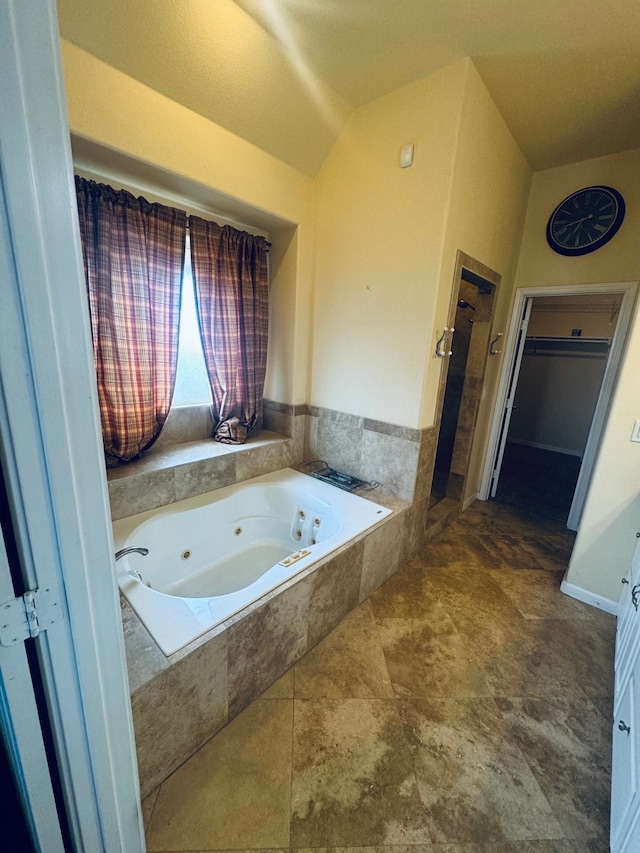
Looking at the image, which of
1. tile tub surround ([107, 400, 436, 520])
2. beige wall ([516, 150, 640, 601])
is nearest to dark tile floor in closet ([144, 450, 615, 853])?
beige wall ([516, 150, 640, 601])

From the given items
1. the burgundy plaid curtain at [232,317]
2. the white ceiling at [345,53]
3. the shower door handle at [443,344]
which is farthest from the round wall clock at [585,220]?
the burgundy plaid curtain at [232,317]

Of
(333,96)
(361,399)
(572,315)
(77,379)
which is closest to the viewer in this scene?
(77,379)

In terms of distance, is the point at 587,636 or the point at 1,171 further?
the point at 587,636

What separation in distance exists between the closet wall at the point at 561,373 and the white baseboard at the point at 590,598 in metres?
3.54

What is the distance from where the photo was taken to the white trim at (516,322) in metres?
2.43

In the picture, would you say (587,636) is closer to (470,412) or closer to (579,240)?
(470,412)

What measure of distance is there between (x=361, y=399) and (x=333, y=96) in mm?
1799

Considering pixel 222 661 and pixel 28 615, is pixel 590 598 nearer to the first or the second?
pixel 222 661

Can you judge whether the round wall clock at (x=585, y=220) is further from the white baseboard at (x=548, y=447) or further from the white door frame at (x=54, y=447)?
the white baseboard at (x=548, y=447)

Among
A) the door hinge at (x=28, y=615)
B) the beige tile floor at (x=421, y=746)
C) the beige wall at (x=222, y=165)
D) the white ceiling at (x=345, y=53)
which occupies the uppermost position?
the white ceiling at (x=345, y=53)

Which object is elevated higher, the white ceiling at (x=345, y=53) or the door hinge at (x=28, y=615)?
the white ceiling at (x=345, y=53)

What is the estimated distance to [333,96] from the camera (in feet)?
6.43

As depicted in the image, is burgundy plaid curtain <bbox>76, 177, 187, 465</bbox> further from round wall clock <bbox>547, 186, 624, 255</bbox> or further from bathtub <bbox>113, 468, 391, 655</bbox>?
round wall clock <bbox>547, 186, 624, 255</bbox>

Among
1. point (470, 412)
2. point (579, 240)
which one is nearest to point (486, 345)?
point (470, 412)
